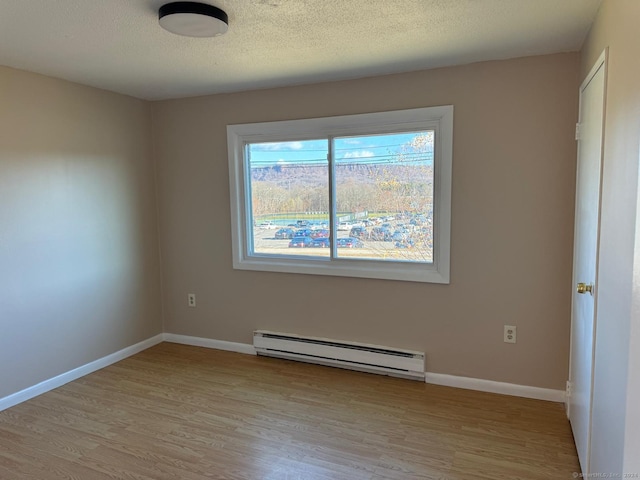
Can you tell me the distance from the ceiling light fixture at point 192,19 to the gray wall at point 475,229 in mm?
1283

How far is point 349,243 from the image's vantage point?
3285 millimetres

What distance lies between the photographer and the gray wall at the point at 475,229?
8.56 feet

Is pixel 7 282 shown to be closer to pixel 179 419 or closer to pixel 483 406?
pixel 179 419

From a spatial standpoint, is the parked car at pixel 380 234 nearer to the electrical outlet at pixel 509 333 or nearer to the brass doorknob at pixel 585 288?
the electrical outlet at pixel 509 333

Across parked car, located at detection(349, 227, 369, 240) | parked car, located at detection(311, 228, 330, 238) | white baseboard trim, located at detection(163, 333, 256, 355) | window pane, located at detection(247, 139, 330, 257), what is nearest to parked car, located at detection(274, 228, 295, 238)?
window pane, located at detection(247, 139, 330, 257)

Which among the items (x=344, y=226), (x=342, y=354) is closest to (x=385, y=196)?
(x=344, y=226)

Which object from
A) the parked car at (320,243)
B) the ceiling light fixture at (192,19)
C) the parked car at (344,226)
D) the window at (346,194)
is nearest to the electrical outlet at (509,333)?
the window at (346,194)

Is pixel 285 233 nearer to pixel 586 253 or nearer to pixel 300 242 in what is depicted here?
pixel 300 242

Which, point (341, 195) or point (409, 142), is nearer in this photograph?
point (409, 142)

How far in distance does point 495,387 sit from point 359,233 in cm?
145

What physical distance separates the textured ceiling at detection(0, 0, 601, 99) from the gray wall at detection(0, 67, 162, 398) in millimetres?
315

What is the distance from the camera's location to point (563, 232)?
2.61 metres

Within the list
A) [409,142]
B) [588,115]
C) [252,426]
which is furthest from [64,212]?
[588,115]

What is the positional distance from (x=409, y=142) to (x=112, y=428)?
270 cm
